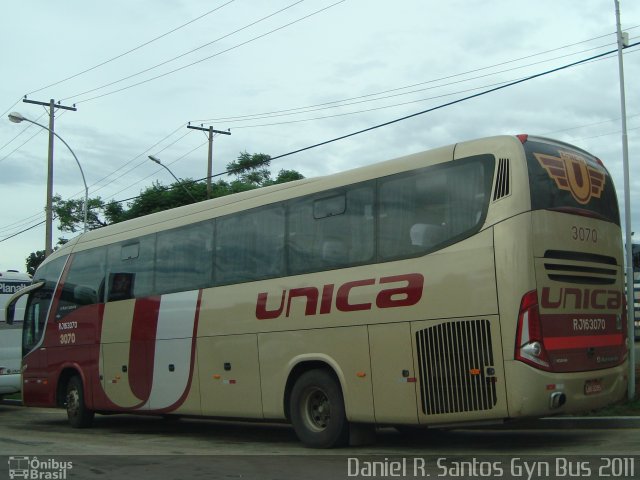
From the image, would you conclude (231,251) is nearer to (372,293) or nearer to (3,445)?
(372,293)

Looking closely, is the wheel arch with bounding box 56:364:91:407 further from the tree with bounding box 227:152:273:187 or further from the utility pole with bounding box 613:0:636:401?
the tree with bounding box 227:152:273:187

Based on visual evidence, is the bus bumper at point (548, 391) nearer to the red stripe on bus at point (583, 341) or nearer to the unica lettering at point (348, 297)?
the red stripe on bus at point (583, 341)

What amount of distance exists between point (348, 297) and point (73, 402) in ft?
26.5

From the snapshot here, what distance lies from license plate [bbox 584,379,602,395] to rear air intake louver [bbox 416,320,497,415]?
126 centimetres

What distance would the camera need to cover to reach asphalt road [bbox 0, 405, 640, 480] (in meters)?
7.62

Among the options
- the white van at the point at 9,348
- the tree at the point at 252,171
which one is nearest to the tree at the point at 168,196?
the tree at the point at 252,171

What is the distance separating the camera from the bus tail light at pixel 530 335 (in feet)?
25.1

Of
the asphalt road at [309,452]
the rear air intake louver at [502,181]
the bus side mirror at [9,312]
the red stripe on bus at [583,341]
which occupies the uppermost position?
the rear air intake louver at [502,181]

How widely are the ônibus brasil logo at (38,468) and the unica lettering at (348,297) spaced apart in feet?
10.8

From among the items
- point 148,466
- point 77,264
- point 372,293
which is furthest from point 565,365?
point 77,264

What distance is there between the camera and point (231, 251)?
11.2m

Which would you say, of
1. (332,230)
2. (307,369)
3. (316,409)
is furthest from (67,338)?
(332,230)

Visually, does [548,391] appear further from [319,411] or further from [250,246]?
[250,246]

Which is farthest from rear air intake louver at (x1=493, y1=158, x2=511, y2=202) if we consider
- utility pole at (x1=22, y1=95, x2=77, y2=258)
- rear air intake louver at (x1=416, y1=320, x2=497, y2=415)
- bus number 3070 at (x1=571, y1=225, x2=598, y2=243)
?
utility pole at (x1=22, y1=95, x2=77, y2=258)
